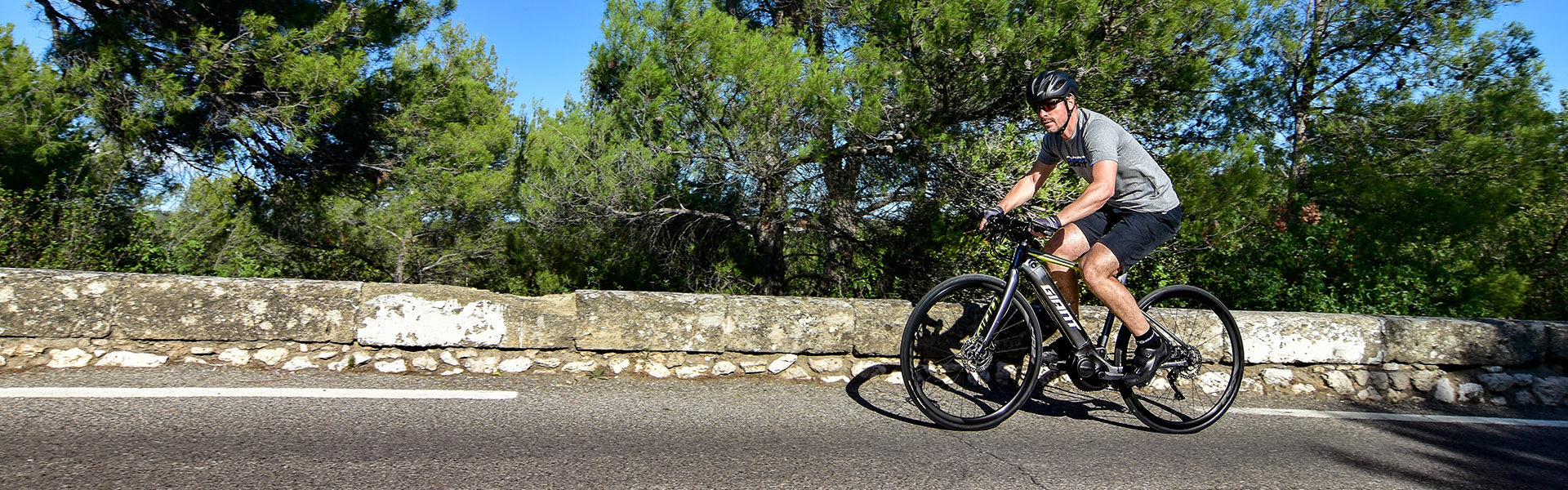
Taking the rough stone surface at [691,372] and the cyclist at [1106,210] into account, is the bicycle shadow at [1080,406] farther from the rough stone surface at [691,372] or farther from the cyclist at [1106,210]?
the rough stone surface at [691,372]

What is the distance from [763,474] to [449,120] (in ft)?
30.1

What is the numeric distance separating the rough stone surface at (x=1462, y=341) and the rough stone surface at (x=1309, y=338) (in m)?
0.13

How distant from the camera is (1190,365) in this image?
4.01m

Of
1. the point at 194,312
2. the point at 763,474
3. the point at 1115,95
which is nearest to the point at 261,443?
the point at 194,312

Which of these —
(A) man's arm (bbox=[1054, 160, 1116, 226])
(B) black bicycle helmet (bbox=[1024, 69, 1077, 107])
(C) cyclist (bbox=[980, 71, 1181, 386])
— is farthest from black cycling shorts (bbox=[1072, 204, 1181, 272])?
(B) black bicycle helmet (bbox=[1024, 69, 1077, 107])

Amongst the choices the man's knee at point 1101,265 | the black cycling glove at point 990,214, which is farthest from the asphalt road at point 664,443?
the black cycling glove at point 990,214

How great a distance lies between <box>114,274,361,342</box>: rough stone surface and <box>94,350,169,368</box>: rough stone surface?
81mm

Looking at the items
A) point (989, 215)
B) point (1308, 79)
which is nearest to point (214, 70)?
point (989, 215)

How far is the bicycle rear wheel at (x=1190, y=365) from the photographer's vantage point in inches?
154

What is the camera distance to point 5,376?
11.6 ft

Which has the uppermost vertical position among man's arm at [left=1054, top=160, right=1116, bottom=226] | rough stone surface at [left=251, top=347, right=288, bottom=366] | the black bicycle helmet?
the black bicycle helmet

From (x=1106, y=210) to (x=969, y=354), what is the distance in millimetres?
962

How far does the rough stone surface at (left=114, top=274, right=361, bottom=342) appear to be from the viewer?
3840 mm

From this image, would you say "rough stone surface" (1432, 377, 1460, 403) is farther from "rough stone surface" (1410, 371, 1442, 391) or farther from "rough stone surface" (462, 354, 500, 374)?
"rough stone surface" (462, 354, 500, 374)
